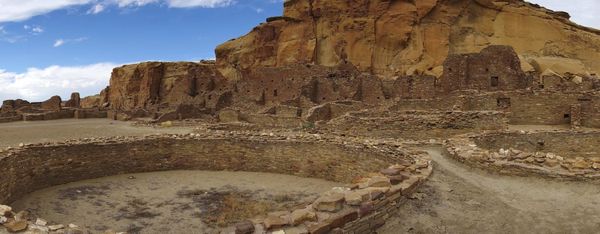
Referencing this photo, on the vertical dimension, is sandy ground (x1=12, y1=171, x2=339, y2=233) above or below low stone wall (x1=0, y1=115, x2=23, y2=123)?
below

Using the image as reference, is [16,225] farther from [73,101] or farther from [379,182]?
[73,101]

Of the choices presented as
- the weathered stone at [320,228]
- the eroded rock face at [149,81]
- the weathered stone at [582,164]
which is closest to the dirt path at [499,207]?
the weathered stone at [582,164]

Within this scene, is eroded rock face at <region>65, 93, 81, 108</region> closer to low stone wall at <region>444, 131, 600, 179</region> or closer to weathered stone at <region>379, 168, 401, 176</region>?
low stone wall at <region>444, 131, 600, 179</region>

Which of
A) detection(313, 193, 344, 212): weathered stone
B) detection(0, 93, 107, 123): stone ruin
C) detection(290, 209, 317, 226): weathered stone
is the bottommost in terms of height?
detection(290, 209, 317, 226): weathered stone

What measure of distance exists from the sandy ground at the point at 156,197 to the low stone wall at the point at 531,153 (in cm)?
374

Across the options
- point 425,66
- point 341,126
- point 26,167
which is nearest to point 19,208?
point 26,167

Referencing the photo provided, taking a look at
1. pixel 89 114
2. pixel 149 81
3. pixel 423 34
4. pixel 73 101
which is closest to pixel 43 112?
pixel 89 114

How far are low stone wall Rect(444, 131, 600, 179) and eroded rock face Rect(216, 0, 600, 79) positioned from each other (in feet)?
73.9

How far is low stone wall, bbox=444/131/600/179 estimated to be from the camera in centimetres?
894

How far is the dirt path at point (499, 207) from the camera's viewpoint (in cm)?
660

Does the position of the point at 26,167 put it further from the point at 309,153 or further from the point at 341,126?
the point at 341,126

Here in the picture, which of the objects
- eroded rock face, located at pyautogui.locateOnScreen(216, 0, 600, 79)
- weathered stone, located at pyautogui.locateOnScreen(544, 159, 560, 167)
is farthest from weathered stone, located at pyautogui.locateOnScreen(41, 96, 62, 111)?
weathered stone, located at pyautogui.locateOnScreen(544, 159, 560, 167)

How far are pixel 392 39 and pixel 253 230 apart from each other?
131 feet

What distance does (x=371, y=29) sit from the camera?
1742 inches
